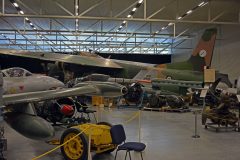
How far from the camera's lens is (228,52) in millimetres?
24234

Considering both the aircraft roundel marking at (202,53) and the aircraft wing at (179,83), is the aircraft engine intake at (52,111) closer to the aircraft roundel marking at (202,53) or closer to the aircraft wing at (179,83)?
the aircraft wing at (179,83)

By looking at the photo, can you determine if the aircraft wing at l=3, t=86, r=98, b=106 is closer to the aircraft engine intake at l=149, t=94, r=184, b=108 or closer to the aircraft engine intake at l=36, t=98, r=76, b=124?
the aircraft engine intake at l=36, t=98, r=76, b=124

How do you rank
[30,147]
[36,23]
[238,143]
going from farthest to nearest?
[36,23] < [238,143] < [30,147]

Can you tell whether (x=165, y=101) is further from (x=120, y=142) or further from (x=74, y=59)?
(x=120, y=142)

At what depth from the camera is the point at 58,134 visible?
919cm

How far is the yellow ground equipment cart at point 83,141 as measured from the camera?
241 inches

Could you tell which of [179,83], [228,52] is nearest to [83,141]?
[179,83]

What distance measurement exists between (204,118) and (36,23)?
57.9ft

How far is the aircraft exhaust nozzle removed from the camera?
675 cm

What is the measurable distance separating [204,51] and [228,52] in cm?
760

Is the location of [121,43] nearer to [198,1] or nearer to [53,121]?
[198,1]

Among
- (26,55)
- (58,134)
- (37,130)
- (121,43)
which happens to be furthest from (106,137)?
(121,43)

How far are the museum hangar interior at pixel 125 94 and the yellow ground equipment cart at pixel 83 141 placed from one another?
0.07ft

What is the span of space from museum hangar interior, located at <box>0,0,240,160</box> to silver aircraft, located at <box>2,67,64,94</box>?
0.03 metres
